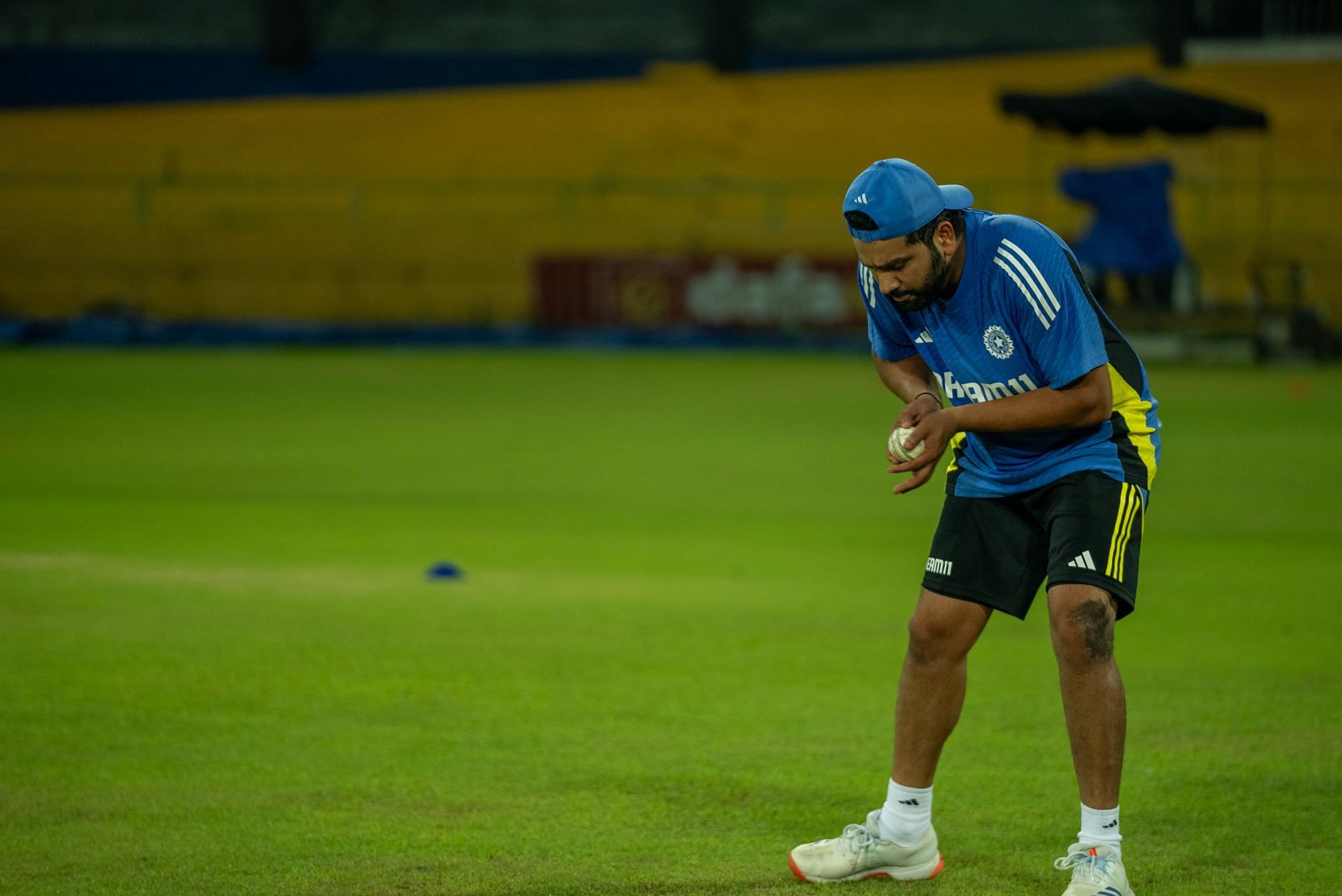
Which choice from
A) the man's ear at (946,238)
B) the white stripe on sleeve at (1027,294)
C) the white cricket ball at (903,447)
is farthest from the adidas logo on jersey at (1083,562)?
the man's ear at (946,238)

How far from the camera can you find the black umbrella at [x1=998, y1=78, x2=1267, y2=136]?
977 inches

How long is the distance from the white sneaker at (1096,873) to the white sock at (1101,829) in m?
0.01

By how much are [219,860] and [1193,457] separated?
10834mm

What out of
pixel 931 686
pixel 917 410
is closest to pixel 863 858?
pixel 931 686

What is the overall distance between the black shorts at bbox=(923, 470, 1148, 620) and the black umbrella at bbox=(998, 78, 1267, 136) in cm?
2154

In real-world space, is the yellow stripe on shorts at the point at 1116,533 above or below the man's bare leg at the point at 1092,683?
above

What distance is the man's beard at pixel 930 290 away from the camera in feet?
13.7

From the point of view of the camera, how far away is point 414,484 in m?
12.0

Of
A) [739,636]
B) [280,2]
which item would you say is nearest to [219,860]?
[739,636]

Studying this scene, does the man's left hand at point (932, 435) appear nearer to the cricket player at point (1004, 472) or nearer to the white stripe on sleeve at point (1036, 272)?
the cricket player at point (1004, 472)

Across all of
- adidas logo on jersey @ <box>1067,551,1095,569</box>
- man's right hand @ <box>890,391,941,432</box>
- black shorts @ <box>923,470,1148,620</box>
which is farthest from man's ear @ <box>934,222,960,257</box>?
adidas logo on jersey @ <box>1067,551,1095,569</box>

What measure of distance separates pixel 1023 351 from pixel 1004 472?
34 centimetres

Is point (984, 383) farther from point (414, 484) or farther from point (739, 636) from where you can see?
point (414, 484)

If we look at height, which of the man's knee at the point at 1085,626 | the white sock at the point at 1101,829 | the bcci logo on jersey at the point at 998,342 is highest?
the bcci logo on jersey at the point at 998,342
